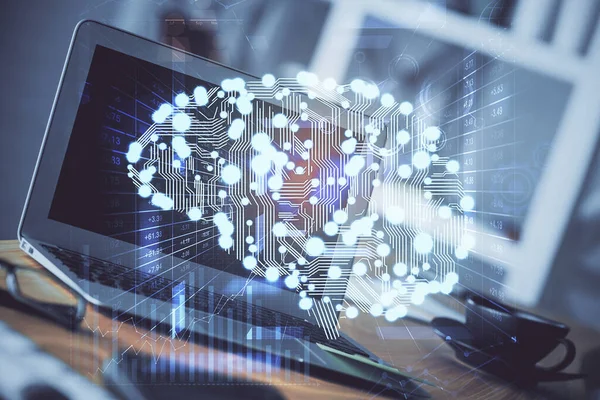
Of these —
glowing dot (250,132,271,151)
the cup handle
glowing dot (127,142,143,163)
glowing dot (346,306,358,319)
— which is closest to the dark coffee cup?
the cup handle

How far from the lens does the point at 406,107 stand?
819 mm

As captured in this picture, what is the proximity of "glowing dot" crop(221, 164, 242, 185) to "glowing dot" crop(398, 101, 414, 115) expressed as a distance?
16.2 inches

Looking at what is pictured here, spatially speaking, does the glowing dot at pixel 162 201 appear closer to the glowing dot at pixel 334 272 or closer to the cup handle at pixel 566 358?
the glowing dot at pixel 334 272

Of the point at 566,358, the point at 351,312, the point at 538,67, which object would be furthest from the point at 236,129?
the point at 566,358

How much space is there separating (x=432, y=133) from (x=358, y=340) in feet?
1.70

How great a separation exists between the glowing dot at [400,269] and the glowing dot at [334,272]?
13 cm

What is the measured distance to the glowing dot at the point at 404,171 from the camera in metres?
0.82

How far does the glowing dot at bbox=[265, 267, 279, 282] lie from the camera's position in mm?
823

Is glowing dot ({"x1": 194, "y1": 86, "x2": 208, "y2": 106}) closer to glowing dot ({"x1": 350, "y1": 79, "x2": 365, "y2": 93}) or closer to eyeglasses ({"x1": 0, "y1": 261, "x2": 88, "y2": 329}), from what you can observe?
glowing dot ({"x1": 350, "y1": 79, "x2": 365, "y2": 93})

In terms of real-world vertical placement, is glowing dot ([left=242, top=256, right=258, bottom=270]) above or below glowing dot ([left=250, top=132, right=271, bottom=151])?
below

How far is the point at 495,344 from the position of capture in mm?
821

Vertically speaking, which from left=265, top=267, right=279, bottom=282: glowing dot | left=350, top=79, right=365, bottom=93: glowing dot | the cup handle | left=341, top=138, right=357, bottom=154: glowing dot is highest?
left=350, top=79, right=365, bottom=93: glowing dot

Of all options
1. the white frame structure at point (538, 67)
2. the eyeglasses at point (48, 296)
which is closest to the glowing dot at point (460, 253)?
the white frame structure at point (538, 67)

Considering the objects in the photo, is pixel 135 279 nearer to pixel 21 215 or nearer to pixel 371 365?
pixel 21 215
